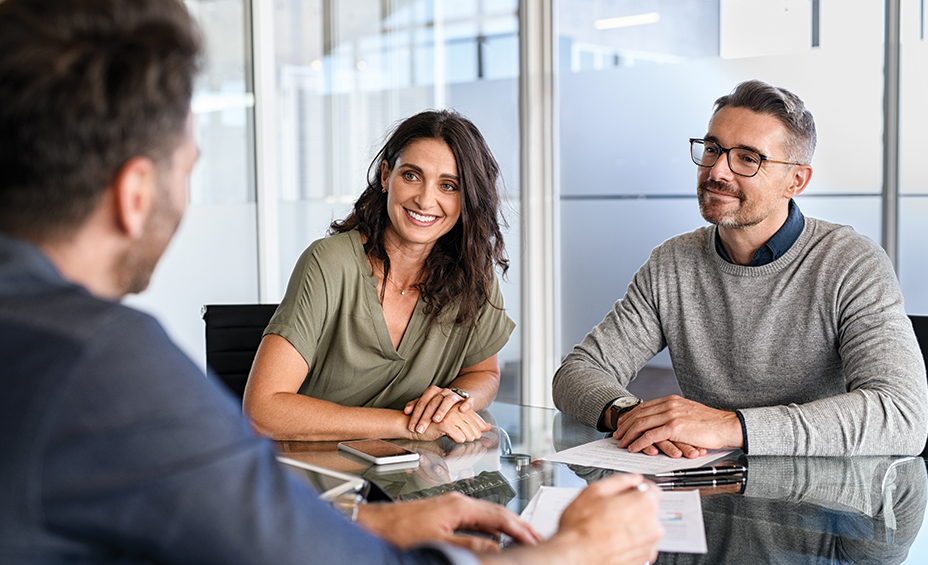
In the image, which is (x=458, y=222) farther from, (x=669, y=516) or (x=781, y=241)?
(x=669, y=516)

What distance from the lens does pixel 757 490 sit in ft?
5.08

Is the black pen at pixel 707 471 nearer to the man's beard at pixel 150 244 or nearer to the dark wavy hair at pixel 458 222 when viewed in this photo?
the dark wavy hair at pixel 458 222

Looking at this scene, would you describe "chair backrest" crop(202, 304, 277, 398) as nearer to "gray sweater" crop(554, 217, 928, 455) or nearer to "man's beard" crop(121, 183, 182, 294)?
"gray sweater" crop(554, 217, 928, 455)

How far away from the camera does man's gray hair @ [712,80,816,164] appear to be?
2.20 m

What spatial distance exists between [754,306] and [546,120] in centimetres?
265

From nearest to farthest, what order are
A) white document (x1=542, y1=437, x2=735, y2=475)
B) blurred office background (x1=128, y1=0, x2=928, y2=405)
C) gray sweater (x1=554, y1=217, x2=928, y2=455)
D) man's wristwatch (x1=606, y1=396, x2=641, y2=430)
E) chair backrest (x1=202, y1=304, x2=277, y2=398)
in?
white document (x1=542, y1=437, x2=735, y2=475)
gray sweater (x1=554, y1=217, x2=928, y2=455)
man's wristwatch (x1=606, y1=396, x2=641, y2=430)
chair backrest (x1=202, y1=304, x2=277, y2=398)
blurred office background (x1=128, y1=0, x2=928, y2=405)

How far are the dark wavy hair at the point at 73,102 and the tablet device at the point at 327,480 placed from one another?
0.64 metres

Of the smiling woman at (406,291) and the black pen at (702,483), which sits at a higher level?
the smiling woman at (406,291)

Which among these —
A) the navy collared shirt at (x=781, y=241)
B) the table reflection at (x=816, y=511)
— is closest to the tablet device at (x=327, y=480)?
the table reflection at (x=816, y=511)

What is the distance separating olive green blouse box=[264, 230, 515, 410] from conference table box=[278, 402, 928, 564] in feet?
1.10

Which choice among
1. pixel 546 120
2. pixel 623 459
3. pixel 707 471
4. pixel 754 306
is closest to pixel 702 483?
pixel 707 471

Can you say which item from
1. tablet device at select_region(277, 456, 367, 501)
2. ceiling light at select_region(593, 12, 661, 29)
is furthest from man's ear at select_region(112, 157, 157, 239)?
ceiling light at select_region(593, 12, 661, 29)

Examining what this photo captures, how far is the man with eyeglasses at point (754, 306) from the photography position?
6.46 ft

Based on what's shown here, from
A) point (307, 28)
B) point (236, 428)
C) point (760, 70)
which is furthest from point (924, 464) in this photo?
point (307, 28)
